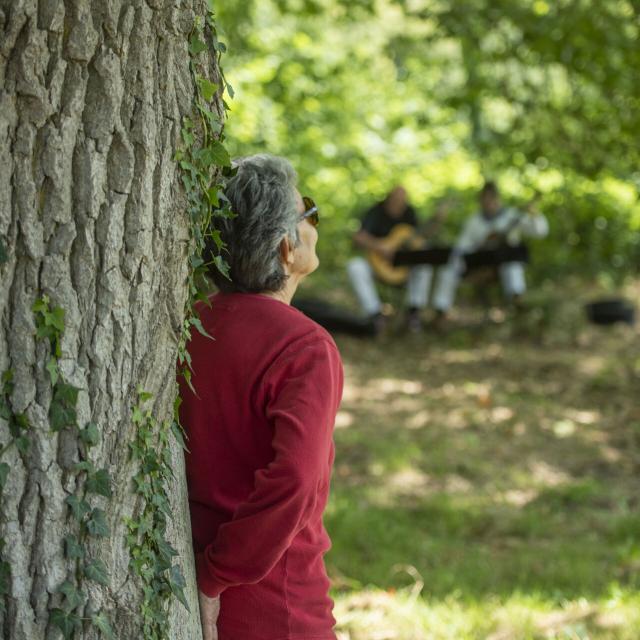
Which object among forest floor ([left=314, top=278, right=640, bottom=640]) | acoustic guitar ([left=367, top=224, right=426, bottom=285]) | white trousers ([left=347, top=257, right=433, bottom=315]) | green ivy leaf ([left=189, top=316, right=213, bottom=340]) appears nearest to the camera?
green ivy leaf ([left=189, top=316, right=213, bottom=340])

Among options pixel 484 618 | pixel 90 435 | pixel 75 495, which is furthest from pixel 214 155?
pixel 484 618

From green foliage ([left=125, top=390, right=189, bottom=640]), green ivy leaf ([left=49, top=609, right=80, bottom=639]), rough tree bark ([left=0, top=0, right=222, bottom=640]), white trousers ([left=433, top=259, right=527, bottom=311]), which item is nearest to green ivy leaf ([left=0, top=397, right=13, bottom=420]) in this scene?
rough tree bark ([left=0, top=0, right=222, bottom=640])

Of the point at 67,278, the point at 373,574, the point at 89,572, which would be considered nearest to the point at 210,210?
the point at 67,278

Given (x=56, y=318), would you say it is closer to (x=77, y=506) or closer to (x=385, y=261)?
(x=77, y=506)

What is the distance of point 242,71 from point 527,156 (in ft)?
21.8

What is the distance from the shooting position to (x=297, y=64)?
15391mm

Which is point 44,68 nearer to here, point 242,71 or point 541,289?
point 541,289

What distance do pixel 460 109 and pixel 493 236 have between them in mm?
1673

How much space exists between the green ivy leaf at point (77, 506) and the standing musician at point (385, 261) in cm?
930

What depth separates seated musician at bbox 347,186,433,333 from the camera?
37.3ft

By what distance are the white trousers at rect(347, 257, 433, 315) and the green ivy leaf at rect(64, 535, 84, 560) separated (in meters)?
9.40

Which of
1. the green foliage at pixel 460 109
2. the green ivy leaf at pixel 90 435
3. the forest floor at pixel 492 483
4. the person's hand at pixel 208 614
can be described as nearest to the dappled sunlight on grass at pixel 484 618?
the forest floor at pixel 492 483

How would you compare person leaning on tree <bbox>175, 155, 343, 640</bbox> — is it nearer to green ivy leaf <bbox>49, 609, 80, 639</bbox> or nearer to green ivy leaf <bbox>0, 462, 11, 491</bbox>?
green ivy leaf <bbox>49, 609, 80, 639</bbox>

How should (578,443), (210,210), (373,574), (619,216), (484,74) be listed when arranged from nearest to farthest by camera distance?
(210,210) → (373,574) → (578,443) → (484,74) → (619,216)
